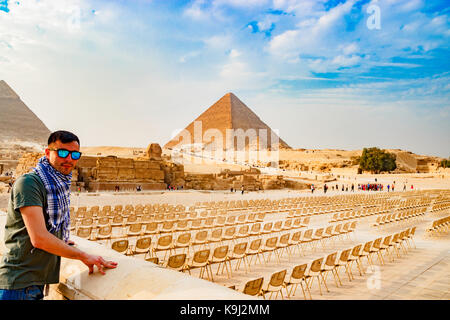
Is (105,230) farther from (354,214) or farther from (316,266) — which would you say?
(354,214)

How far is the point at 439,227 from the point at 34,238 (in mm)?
11267

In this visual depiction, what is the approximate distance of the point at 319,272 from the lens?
4.72m


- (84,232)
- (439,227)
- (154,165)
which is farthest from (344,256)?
(154,165)

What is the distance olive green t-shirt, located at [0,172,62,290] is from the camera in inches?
65.6

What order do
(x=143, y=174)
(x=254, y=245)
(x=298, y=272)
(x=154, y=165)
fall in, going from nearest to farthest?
1. (x=298, y=272)
2. (x=254, y=245)
3. (x=143, y=174)
4. (x=154, y=165)

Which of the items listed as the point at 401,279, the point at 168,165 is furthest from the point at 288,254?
the point at 168,165

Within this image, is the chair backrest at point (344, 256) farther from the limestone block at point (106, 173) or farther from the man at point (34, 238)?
the limestone block at point (106, 173)

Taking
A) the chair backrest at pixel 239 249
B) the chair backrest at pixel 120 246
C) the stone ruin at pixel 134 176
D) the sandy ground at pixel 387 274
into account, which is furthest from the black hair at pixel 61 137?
the stone ruin at pixel 134 176

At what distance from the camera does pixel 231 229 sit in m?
7.32

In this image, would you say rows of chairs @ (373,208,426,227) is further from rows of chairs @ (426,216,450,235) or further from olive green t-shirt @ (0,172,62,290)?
olive green t-shirt @ (0,172,62,290)

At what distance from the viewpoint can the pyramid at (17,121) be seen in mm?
115312

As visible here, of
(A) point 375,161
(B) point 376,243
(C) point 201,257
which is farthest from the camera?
(A) point 375,161

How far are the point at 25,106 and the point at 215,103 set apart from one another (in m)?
83.8

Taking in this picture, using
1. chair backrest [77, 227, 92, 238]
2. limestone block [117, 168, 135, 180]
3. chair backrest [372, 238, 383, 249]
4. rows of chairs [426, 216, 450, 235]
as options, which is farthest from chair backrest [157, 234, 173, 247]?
limestone block [117, 168, 135, 180]
